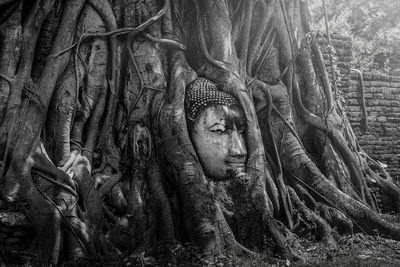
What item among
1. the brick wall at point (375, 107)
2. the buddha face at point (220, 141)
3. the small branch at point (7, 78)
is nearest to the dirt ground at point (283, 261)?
the buddha face at point (220, 141)

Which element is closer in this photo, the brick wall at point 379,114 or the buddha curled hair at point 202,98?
the buddha curled hair at point 202,98

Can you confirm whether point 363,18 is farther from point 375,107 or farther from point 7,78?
point 7,78

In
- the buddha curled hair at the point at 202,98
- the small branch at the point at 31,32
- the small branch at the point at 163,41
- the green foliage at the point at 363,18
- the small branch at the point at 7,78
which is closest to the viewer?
the small branch at the point at 7,78

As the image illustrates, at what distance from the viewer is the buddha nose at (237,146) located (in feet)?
14.3

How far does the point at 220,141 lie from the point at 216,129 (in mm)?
128

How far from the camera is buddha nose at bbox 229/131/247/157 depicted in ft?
14.3

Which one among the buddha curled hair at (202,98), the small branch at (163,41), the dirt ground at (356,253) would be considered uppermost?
the small branch at (163,41)

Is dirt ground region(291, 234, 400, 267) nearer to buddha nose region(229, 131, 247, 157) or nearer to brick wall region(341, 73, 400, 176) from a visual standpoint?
buddha nose region(229, 131, 247, 157)

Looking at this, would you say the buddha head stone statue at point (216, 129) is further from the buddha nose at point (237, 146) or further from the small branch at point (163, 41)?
the small branch at point (163, 41)

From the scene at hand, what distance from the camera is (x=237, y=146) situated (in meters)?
4.39

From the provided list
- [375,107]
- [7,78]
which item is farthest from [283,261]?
[375,107]

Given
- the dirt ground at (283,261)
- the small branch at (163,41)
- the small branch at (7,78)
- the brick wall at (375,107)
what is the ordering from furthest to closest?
the brick wall at (375,107), the small branch at (163,41), the small branch at (7,78), the dirt ground at (283,261)

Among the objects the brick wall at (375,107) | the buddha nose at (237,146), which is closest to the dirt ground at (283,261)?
the buddha nose at (237,146)

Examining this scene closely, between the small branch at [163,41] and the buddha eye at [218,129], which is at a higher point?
the small branch at [163,41]
